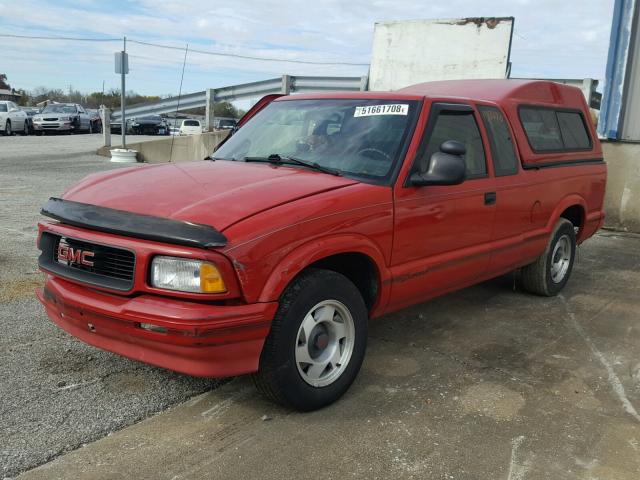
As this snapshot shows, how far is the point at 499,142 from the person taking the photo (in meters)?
4.70

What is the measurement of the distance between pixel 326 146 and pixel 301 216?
3.23 ft

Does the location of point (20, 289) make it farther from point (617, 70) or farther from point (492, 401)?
point (617, 70)

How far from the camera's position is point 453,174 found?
3678 millimetres

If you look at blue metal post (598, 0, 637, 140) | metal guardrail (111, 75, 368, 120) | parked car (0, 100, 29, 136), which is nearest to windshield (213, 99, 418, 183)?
blue metal post (598, 0, 637, 140)

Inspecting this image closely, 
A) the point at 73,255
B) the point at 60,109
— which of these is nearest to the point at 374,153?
the point at 73,255

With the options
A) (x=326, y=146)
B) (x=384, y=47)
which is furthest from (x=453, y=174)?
(x=384, y=47)

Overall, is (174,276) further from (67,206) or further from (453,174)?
(453,174)

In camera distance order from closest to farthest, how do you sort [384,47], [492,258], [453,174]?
1. [453,174]
2. [492,258]
3. [384,47]

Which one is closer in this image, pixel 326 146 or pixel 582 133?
pixel 326 146

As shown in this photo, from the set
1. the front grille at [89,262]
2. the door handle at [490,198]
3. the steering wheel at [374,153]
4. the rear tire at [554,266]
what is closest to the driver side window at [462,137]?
the door handle at [490,198]

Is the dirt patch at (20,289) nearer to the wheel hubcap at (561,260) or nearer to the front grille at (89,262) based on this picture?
the front grille at (89,262)

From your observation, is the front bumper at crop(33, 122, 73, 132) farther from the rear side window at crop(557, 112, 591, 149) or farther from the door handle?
the door handle

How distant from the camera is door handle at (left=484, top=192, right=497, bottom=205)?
439 centimetres

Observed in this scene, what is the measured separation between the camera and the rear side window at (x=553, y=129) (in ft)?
17.0
